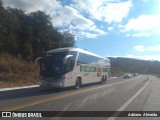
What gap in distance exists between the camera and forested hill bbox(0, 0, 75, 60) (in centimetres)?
5756

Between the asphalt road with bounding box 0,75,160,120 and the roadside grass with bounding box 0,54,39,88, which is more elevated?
the roadside grass with bounding box 0,54,39,88

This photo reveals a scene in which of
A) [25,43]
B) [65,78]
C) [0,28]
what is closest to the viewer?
[65,78]

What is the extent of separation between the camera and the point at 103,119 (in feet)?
36.0

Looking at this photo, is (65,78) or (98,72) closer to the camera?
(65,78)

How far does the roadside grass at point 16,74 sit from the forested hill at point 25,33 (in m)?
4.50

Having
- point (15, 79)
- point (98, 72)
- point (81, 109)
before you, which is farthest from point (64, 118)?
point (15, 79)

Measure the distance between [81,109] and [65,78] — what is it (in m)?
10.6

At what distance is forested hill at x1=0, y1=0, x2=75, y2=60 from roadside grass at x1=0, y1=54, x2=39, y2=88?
450 centimetres

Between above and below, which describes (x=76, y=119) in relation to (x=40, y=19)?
below

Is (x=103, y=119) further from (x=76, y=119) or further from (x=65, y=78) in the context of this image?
(x=65, y=78)

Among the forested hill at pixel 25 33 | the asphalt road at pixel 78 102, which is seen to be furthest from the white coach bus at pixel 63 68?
the forested hill at pixel 25 33

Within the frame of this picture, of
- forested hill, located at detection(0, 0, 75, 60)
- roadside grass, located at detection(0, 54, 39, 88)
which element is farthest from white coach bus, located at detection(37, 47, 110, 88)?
forested hill, located at detection(0, 0, 75, 60)

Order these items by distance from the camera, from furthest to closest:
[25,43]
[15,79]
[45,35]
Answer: [45,35]
[25,43]
[15,79]

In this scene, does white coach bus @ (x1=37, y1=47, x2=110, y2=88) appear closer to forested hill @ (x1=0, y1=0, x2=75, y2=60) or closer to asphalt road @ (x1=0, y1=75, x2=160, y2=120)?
asphalt road @ (x1=0, y1=75, x2=160, y2=120)
